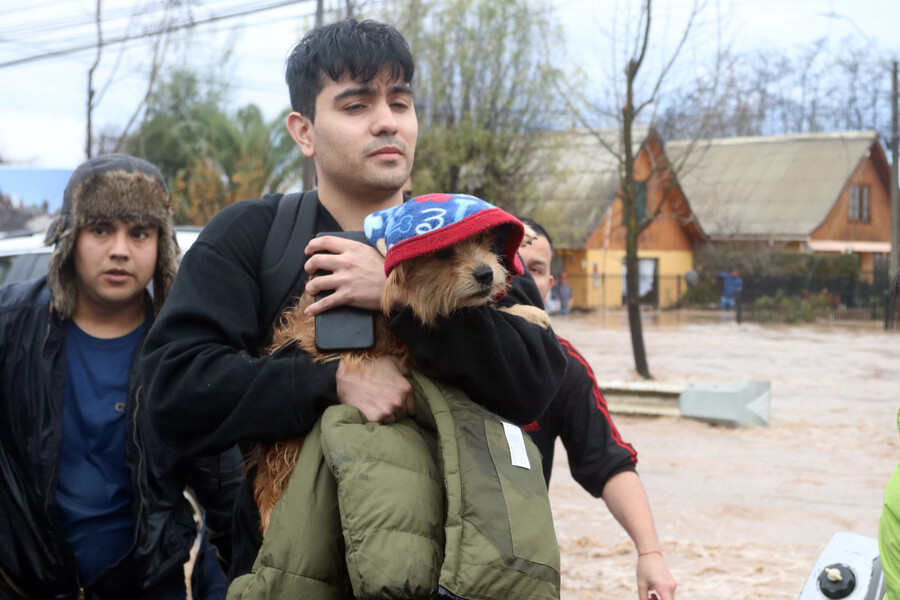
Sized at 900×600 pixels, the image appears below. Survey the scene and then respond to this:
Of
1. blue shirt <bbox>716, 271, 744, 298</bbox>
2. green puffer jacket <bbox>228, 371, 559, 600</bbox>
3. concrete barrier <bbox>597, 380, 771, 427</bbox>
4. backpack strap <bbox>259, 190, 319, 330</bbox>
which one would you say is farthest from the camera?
blue shirt <bbox>716, 271, 744, 298</bbox>

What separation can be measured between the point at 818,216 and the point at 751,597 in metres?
38.9

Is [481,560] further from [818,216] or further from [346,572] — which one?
[818,216]

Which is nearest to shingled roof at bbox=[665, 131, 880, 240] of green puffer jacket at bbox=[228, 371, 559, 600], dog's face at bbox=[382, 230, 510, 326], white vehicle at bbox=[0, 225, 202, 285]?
white vehicle at bbox=[0, 225, 202, 285]

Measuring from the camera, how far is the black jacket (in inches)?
114

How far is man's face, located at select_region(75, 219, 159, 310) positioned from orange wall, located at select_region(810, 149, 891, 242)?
136 ft

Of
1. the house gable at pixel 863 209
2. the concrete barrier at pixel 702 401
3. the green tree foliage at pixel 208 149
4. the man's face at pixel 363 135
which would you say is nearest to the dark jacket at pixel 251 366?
the man's face at pixel 363 135

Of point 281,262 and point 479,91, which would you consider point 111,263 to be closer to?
point 281,262

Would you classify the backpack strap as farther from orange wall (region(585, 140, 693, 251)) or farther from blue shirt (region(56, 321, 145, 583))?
orange wall (region(585, 140, 693, 251))

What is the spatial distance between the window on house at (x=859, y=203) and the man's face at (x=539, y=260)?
4353 centimetres

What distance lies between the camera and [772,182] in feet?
144

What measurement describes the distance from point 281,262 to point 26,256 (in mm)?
6586

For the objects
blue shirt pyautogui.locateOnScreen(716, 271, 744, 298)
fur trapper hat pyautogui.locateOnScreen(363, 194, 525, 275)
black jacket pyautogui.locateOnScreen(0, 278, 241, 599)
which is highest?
fur trapper hat pyautogui.locateOnScreen(363, 194, 525, 275)

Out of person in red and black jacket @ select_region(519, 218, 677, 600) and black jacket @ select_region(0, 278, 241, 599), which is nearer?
black jacket @ select_region(0, 278, 241, 599)

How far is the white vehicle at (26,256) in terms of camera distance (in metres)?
7.63
